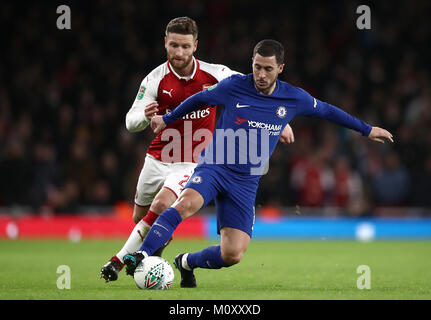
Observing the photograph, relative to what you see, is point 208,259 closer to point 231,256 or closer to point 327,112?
point 231,256

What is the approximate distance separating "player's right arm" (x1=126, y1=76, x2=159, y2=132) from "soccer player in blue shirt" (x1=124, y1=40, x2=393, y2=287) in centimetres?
15

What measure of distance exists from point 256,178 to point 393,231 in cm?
947

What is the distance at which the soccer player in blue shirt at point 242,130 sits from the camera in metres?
6.91

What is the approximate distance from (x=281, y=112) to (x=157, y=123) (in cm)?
112

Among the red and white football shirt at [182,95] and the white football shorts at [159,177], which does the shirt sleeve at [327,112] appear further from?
the white football shorts at [159,177]

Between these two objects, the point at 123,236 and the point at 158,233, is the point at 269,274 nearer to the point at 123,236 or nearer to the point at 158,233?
the point at 158,233

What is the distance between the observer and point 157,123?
696 centimetres

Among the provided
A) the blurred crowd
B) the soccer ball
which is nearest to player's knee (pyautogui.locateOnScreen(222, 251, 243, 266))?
the soccer ball

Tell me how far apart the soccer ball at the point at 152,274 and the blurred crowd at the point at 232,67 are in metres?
8.59

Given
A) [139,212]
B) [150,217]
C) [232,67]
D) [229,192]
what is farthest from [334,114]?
[232,67]

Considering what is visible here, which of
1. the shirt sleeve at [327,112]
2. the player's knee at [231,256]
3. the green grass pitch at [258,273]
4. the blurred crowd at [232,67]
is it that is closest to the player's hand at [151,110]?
the shirt sleeve at [327,112]

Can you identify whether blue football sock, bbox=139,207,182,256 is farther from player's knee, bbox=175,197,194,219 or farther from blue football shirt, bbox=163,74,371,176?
blue football shirt, bbox=163,74,371,176

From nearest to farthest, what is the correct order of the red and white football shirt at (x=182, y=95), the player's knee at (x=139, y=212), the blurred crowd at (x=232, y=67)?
the red and white football shirt at (x=182, y=95) → the player's knee at (x=139, y=212) → the blurred crowd at (x=232, y=67)

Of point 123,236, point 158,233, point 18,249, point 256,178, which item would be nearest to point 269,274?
point 256,178
